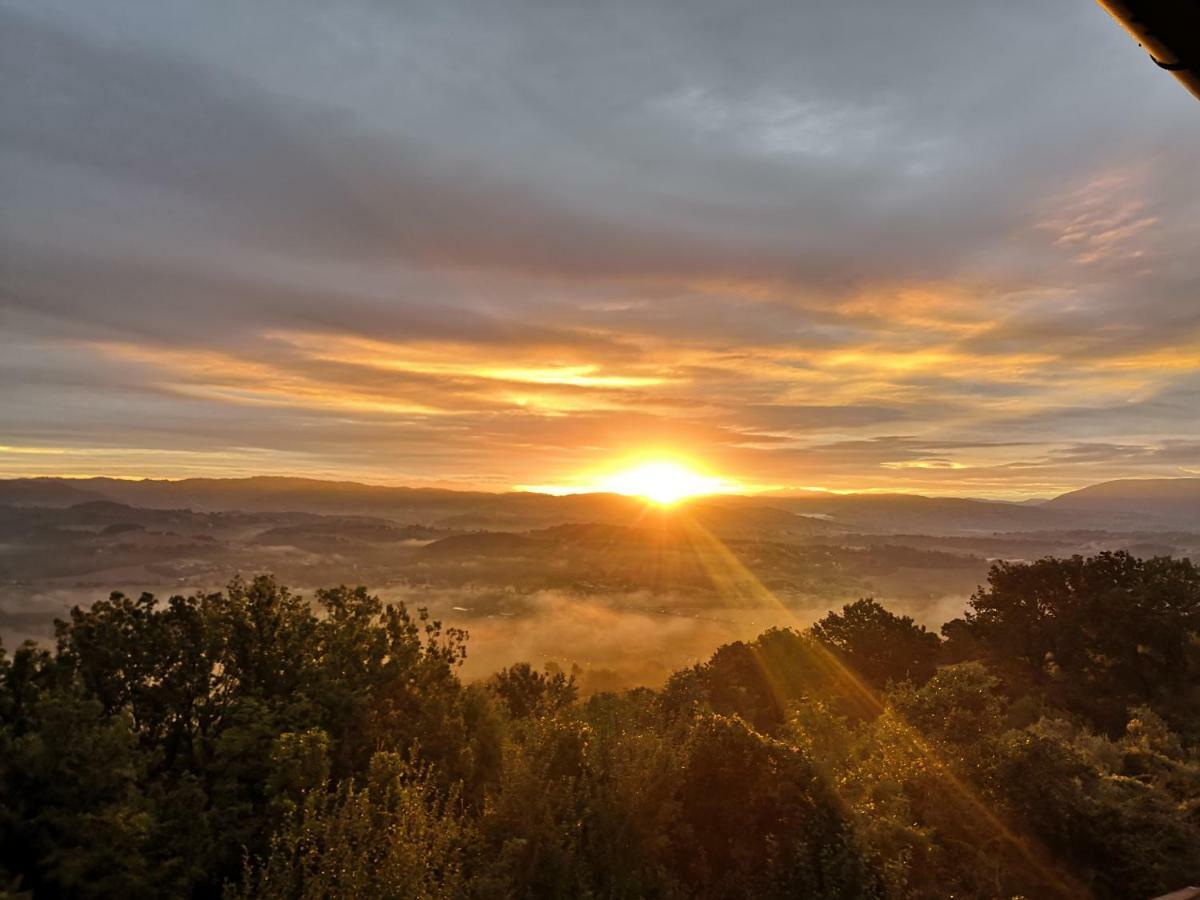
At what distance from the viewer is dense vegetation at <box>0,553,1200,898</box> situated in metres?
9.23

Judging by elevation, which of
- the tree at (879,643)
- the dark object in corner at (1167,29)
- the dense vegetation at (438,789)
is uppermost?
the dark object in corner at (1167,29)

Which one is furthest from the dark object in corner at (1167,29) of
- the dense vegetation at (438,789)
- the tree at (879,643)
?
the tree at (879,643)

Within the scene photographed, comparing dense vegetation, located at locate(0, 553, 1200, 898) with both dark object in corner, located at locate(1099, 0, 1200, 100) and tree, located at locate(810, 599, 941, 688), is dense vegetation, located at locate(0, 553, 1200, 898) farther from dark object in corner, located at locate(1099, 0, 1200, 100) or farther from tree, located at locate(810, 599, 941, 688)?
tree, located at locate(810, 599, 941, 688)

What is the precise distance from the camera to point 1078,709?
115 ft

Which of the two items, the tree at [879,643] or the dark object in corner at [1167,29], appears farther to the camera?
the tree at [879,643]

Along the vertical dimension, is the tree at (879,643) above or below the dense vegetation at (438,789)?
below

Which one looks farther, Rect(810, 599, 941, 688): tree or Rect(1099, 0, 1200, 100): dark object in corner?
Rect(810, 599, 941, 688): tree

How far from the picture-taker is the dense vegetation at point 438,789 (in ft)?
30.3

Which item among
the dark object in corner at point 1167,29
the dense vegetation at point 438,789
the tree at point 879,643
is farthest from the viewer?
the tree at point 879,643

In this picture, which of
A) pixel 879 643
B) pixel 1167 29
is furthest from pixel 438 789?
pixel 879 643

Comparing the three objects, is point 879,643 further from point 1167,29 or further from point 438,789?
point 1167,29

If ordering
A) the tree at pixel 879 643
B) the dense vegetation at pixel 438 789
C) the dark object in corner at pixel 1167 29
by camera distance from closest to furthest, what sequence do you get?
the dark object in corner at pixel 1167 29 < the dense vegetation at pixel 438 789 < the tree at pixel 879 643

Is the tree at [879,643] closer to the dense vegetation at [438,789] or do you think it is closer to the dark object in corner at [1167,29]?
the dense vegetation at [438,789]

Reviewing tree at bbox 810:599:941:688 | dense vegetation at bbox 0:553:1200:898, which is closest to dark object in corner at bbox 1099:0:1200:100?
dense vegetation at bbox 0:553:1200:898
